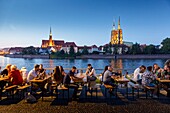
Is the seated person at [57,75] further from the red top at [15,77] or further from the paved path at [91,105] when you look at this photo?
the red top at [15,77]

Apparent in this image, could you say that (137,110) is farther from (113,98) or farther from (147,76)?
(147,76)

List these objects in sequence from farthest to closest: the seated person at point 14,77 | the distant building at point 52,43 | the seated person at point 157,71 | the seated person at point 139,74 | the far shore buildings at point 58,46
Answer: the distant building at point 52,43, the far shore buildings at point 58,46, the seated person at point 157,71, the seated person at point 139,74, the seated person at point 14,77

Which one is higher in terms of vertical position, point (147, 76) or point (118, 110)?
point (147, 76)

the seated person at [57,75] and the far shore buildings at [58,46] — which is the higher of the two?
the far shore buildings at [58,46]

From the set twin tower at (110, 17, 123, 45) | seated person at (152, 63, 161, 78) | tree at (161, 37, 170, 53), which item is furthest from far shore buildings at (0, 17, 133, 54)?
seated person at (152, 63, 161, 78)

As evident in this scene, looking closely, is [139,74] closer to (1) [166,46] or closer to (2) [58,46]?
(1) [166,46]

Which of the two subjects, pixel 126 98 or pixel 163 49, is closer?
pixel 126 98

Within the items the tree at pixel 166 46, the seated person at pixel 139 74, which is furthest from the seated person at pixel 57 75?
the tree at pixel 166 46

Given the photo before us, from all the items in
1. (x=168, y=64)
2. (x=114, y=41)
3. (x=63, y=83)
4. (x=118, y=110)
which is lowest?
(x=118, y=110)

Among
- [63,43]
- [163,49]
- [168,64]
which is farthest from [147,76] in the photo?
[63,43]

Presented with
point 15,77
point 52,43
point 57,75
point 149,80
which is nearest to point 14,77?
point 15,77

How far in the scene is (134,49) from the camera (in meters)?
108

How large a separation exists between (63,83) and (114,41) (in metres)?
117

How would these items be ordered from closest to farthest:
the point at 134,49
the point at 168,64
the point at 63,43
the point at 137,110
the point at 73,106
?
the point at 137,110 < the point at 73,106 < the point at 168,64 < the point at 134,49 < the point at 63,43
